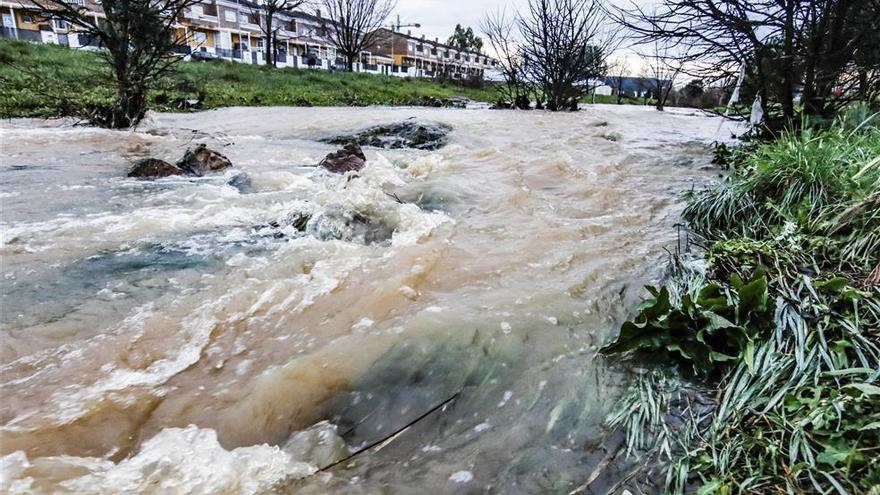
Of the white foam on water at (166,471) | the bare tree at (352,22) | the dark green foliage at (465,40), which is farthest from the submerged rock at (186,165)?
the dark green foliage at (465,40)

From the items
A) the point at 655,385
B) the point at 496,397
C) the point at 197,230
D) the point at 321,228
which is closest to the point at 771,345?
the point at 655,385

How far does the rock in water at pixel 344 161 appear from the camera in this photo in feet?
21.0

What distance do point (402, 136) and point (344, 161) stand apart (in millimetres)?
3578

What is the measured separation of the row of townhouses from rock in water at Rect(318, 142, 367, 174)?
24230 millimetres

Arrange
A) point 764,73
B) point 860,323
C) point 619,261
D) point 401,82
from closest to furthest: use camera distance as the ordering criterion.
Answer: point 860,323 < point 619,261 < point 764,73 < point 401,82

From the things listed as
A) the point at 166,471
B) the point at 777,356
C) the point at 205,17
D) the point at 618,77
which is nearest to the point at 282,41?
the point at 205,17

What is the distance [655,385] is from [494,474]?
0.76 metres

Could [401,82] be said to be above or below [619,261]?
above

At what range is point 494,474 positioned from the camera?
1568 millimetres

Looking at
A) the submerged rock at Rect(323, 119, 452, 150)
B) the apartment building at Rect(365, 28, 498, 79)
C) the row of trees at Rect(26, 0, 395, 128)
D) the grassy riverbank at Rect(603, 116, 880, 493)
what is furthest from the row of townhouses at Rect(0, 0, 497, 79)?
the grassy riverbank at Rect(603, 116, 880, 493)

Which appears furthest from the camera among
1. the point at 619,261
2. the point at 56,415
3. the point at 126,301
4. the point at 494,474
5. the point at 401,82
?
the point at 401,82

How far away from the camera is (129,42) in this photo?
362 inches

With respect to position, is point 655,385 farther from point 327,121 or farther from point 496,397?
point 327,121

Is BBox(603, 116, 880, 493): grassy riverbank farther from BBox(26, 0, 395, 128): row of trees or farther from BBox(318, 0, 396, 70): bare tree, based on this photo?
BBox(318, 0, 396, 70): bare tree
